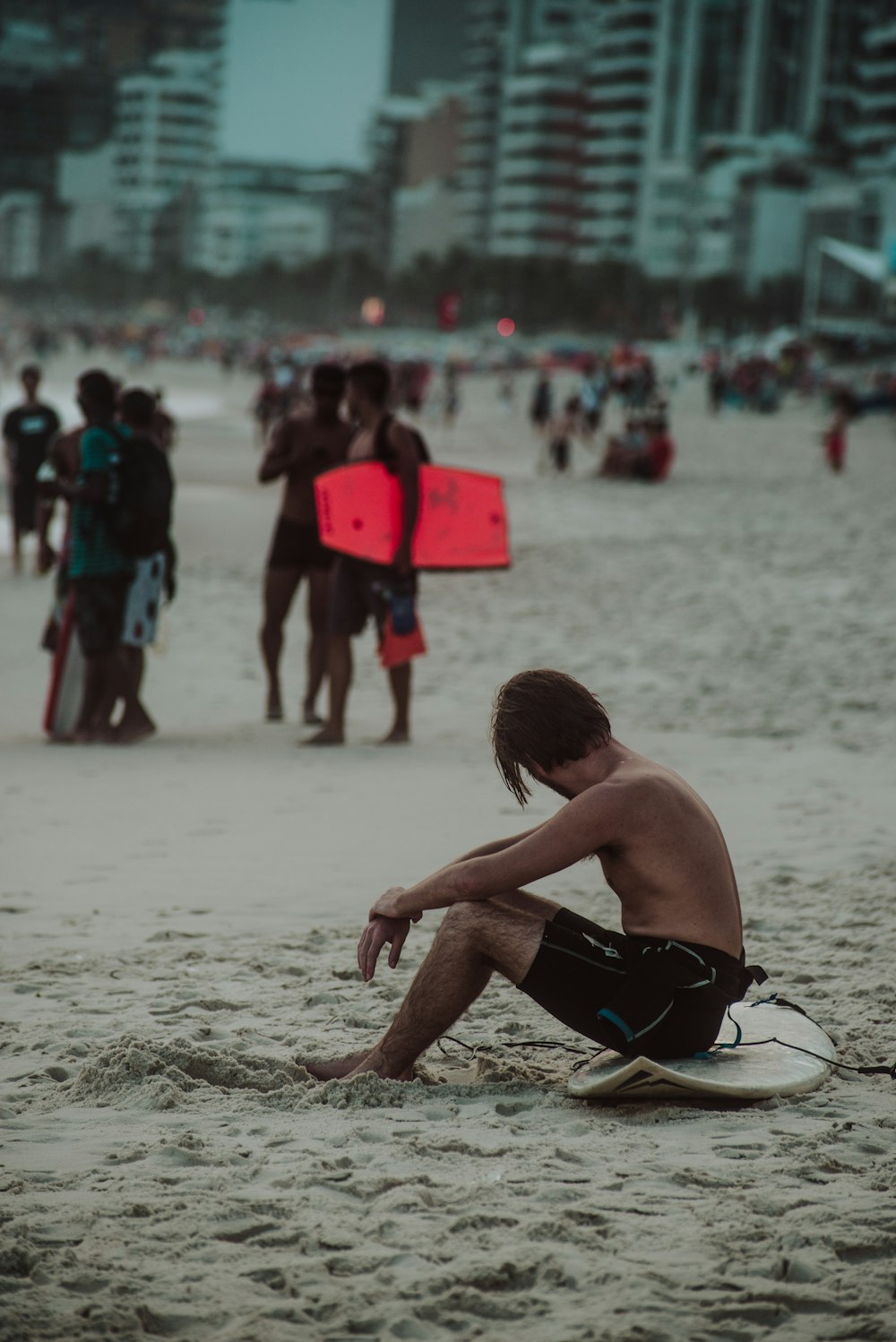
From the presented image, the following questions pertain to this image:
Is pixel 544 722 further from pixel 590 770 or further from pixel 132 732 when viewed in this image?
pixel 132 732

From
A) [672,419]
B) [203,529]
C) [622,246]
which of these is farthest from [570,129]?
[203,529]

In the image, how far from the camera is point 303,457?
772 centimetres

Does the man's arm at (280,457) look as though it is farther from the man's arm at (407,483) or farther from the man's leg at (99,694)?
the man's leg at (99,694)

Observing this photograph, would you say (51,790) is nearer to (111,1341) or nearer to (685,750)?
(685,750)

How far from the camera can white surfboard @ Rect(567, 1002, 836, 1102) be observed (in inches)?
139

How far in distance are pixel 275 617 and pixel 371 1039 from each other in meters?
4.21

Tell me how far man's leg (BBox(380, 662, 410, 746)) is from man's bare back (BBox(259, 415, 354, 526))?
83 cm

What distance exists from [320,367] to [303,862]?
282cm

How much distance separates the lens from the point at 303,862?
19.3 feet

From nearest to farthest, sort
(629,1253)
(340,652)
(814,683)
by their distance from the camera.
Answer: (629,1253) < (340,652) < (814,683)

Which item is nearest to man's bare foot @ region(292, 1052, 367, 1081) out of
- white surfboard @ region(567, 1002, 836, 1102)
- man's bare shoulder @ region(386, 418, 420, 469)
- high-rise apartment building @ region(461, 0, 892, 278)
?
white surfboard @ region(567, 1002, 836, 1102)

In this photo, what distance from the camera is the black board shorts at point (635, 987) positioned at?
11.6ft

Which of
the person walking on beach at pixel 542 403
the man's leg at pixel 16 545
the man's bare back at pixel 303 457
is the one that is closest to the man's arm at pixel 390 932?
the man's bare back at pixel 303 457

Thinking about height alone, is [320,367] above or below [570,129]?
below
